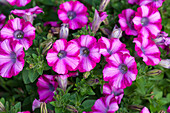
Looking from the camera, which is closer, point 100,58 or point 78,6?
point 100,58

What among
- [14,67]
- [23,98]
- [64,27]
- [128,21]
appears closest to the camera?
[14,67]

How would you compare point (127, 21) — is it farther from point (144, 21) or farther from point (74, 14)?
point (74, 14)

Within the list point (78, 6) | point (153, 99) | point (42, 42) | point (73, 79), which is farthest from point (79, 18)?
point (153, 99)

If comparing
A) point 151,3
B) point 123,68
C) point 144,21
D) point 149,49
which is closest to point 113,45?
point 123,68

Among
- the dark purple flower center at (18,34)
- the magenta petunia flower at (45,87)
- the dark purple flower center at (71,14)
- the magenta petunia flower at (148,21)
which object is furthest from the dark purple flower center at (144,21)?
the dark purple flower center at (18,34)

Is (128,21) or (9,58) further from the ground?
(128,21)

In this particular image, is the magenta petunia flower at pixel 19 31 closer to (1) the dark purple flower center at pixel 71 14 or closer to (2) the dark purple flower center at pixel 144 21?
(1) the dark purple flower center at pixel 71 14

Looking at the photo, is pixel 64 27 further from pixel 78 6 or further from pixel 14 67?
pixel 14 67
